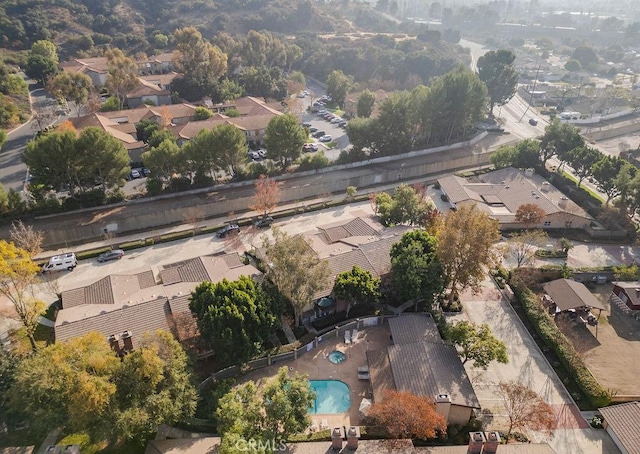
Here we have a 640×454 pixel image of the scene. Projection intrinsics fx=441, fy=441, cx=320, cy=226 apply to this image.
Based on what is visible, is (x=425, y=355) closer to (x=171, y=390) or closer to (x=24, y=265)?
(x=171, y=390)

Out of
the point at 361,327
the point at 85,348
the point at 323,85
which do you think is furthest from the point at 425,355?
the point at 323,85

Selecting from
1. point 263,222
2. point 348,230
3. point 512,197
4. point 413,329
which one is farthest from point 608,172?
point 263,222

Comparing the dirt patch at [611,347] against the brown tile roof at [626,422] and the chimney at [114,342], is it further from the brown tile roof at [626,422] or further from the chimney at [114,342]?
the chimney at [114,342]

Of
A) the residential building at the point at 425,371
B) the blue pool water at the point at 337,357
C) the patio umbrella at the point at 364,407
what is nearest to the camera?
the residential building at the point at 425,371

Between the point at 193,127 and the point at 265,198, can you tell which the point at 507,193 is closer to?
the point at 265,198

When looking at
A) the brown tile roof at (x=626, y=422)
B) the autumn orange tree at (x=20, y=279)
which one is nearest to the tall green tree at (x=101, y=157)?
the autumn orange tree at (x=20, y=279)

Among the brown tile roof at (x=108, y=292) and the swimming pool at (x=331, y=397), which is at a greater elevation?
the brown tile roof at (x=108, y=292)

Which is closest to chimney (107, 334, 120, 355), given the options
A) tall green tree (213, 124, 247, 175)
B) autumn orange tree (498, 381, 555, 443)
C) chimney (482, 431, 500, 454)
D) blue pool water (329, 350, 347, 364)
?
blue pool water (329, 350, 347, 364)
